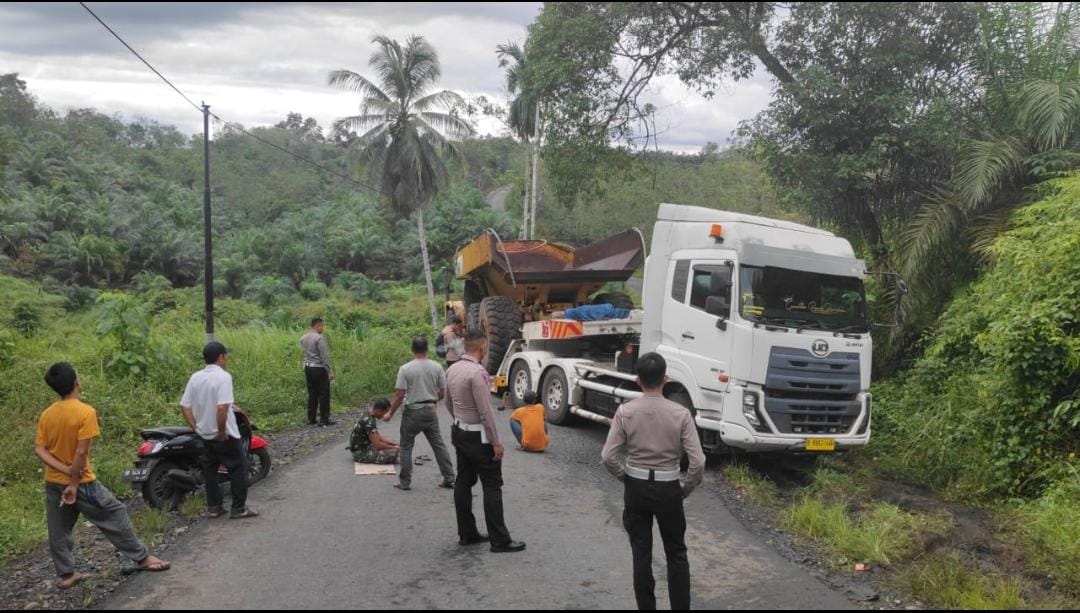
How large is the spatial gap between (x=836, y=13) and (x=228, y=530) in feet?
39.2

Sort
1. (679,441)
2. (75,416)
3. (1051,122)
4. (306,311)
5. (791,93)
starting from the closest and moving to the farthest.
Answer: (679,441), (75,416), (1051,122), (791,93), (306,311)

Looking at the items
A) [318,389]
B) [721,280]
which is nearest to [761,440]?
[721,280]

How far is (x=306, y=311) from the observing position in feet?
110

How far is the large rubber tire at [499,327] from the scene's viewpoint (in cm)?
1345

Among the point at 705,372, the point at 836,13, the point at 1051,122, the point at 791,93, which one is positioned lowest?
the point at 705,372

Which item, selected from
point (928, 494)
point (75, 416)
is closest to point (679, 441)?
point (75, 416)

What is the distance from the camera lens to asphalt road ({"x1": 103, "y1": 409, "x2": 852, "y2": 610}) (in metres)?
4.97

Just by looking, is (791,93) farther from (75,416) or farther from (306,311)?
(306,311)

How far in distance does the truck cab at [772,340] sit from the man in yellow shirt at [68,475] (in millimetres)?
5744

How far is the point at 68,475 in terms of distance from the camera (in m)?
5.10

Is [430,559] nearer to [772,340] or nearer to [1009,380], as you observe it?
[772,340]

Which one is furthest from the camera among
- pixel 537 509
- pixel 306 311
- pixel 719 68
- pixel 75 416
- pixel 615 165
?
pixel 306 311

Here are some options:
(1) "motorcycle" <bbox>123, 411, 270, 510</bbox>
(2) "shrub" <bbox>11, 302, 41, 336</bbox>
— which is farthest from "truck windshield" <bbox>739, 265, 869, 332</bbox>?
(2) "shrub" <bbox>11, 302, 41, 336</bbox>

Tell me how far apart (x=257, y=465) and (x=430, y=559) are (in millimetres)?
3204
